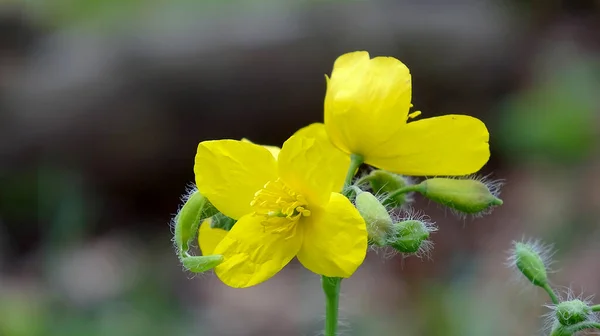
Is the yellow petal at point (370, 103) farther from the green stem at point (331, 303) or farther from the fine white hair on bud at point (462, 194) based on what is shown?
the green stem at point (331, 303)

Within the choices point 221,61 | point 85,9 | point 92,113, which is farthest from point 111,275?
point 85,9

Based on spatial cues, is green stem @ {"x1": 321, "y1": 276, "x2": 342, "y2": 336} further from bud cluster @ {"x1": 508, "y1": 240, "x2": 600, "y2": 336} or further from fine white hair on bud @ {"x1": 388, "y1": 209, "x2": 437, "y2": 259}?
bud cluster @ {"x1": 508, "y1": 240, "x2": 600, "y2": 336}

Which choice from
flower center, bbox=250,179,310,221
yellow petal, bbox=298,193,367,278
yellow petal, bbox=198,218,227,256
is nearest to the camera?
yellow petal, bbox=298,193,367,278

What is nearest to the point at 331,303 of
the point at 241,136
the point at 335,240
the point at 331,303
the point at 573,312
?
the point at 331,303

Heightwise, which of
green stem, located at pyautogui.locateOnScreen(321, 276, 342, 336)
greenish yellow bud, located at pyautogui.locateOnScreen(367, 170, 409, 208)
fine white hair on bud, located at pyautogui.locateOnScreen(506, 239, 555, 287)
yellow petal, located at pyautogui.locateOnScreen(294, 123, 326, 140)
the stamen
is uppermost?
yellow petal, located at pyautogui.locateOnScreen(294, 123, 326, 140)

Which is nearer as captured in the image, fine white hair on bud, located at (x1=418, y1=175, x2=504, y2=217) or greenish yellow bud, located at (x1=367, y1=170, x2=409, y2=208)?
fine white hair on bud, located at (x1=418, y1=175, x2=504, y2=217)

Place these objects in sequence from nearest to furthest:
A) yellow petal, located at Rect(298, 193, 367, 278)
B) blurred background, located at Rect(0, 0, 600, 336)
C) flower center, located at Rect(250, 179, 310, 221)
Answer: yellow petal, located at Rect(298, 193, 367, 278) < flower center, located at Rect(250, 179, 310, 221) < blurred background, located at Rect(0, 0, 600, 336)

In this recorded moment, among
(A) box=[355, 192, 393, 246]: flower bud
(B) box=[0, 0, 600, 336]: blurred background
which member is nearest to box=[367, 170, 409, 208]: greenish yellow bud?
(A) box=[355, 192, 393, 246]: flower bud

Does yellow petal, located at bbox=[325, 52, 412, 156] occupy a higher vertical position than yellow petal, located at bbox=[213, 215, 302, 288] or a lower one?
higher
